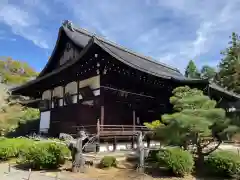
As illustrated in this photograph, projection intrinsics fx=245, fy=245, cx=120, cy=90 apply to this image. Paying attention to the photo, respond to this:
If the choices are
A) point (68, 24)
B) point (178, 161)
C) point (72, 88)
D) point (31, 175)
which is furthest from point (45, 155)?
point (68, 24)

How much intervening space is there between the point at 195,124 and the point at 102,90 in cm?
717

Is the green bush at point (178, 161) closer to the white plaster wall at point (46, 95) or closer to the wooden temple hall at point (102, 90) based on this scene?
the wooden temple hall at point (102, 90)

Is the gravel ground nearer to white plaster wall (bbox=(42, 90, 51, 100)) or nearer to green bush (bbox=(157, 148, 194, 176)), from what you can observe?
green bush (bbox=(157, 148, 194, 176))

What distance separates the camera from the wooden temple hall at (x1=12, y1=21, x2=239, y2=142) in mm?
14289

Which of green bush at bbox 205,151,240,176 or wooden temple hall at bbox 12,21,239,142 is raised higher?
wooden temple hall at bbox 12,21,239,142

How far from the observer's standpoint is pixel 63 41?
822 inches

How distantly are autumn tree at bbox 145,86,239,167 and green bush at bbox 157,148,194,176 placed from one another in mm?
534

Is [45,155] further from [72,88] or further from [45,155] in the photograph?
[72,88]

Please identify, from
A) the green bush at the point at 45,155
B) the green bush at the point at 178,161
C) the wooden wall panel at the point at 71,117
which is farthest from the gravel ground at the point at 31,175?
the wooden wall panel at the point at 71,117

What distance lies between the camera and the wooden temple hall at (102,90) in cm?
1429

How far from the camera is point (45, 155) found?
1016cm

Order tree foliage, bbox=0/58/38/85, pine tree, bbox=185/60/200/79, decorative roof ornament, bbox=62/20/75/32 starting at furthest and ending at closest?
1. pine tree, bbox=185/60/200/79
2. tree foliage, bbox=0/58/38/85
3. decorative roof ornament, bbox=62/20/75/32

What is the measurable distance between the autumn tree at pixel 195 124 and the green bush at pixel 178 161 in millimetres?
534

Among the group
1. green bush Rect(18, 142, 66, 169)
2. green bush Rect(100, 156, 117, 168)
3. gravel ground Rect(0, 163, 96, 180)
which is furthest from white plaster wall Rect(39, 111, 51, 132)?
green bush Rect(100, 156, 117, 168)
